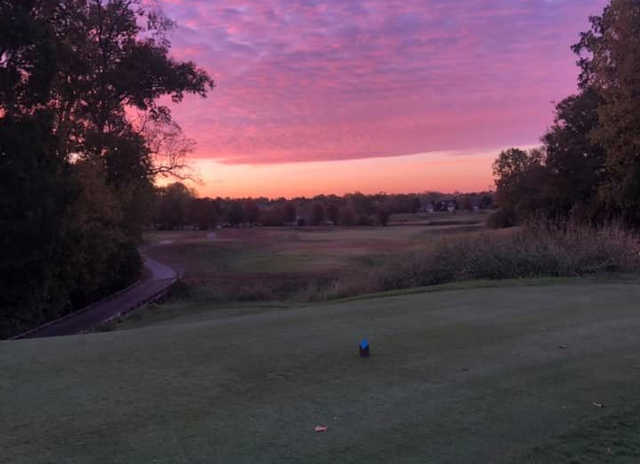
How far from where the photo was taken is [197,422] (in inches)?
186

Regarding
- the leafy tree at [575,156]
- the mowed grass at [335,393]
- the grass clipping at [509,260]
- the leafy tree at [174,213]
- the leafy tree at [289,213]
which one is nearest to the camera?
the mowed grass at [335,393]

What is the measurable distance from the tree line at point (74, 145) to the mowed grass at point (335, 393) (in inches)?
576

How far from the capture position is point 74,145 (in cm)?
3144

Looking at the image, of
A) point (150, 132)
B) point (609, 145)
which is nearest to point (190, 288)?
point (150, 132)

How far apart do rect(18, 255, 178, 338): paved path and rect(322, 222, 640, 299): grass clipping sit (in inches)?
408

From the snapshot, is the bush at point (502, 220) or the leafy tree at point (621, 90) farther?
the bush at point (502, 220)

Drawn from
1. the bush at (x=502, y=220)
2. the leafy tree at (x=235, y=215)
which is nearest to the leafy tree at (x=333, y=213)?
the leafy tree at (x=235, y=215)

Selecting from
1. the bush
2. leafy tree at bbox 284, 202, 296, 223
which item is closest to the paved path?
the bush

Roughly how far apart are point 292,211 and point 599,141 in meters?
130

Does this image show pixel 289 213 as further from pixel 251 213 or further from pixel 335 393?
pixel 335 393

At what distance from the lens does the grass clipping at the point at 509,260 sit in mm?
17078

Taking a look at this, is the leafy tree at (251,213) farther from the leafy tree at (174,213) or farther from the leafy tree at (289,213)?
the leafy tree at (174,213)

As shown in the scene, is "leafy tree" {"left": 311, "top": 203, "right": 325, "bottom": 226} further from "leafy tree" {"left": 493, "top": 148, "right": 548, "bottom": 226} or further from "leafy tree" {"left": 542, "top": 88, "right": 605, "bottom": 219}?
"leafy tree" {"left": 542, "top": 88, "right": 605, "bottom": 219}

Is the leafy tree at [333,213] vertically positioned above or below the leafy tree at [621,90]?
below
